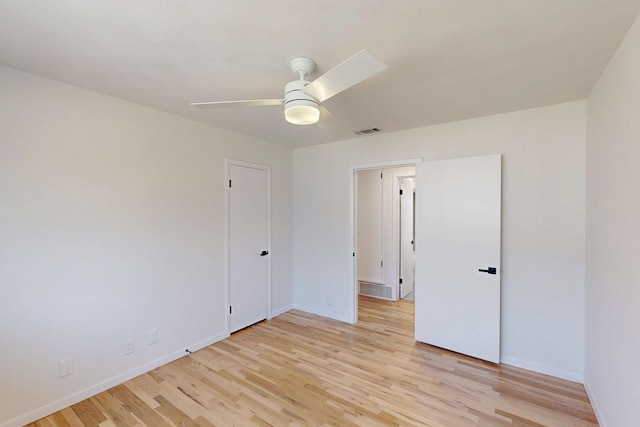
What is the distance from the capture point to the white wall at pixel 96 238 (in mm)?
1975

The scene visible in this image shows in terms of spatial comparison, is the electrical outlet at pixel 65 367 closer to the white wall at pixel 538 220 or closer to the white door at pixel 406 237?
the white wall at pixel 538 220

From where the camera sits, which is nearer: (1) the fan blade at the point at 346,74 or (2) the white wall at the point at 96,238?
(1) the fan blade at the point at 346,74

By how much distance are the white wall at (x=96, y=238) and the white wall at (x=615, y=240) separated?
3351 mm

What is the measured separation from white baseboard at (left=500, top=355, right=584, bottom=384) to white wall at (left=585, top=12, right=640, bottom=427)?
18cm

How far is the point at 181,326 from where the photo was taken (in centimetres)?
296

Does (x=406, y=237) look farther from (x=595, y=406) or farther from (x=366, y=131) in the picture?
(x=595, y=406)

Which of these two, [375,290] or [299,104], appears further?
[375,290]

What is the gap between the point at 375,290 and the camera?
5020 millimetres

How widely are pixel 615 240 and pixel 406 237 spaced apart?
339 centimetres

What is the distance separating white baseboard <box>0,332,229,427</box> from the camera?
199 centimetres

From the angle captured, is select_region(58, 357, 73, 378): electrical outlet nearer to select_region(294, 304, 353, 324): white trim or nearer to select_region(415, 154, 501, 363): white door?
select_region(294, 304, 353, 324): white trim

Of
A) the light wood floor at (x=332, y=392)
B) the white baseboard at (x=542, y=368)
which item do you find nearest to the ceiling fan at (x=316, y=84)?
the light wood floor at (x=332, y=392)

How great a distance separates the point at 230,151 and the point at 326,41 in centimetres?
215

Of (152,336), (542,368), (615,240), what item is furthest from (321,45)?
(542,368)
